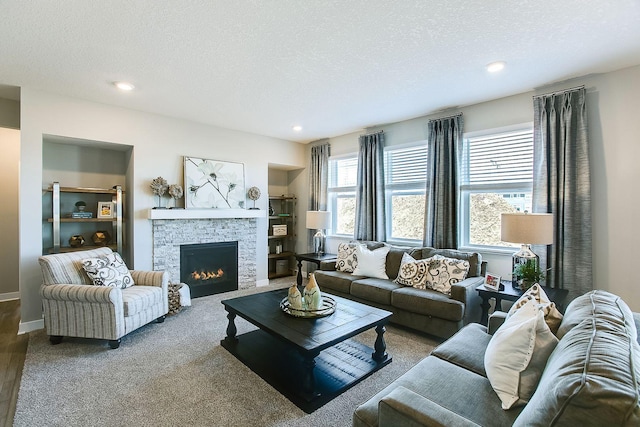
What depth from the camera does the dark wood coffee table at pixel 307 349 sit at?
2.17m

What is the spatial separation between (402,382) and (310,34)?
2501mm

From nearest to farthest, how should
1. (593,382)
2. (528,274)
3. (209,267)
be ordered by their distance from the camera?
(593,382)
(528,274)
(209,267)

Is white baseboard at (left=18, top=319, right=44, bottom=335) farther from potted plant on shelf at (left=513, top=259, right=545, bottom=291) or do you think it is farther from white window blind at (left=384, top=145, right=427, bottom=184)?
potted plant on shelf at (left=513, top=259, right=545, bottom=291)

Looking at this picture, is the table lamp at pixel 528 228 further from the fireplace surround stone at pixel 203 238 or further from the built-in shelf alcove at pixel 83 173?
the built-in shelf alcove at pixel 83 173

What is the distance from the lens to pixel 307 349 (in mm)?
2051

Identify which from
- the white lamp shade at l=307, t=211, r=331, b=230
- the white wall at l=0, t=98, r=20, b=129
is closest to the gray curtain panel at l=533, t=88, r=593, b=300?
the white lamp shade at l=307, t=211, r=331, b=230

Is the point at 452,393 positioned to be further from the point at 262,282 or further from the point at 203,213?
the point at 262,282

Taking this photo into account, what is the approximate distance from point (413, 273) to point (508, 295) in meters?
1.03

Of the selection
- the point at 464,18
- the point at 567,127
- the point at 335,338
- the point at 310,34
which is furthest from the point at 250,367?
the point at 567,127

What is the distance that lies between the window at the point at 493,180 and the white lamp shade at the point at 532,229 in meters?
0.77

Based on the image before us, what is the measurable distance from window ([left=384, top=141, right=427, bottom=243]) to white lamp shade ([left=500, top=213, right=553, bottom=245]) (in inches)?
64.7

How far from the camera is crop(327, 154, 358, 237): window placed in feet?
18.0

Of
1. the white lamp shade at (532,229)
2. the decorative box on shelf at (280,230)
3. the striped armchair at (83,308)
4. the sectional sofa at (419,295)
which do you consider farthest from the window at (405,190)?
the striped armchair at (83,308)

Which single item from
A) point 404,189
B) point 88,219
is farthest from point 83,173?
point 404,189
